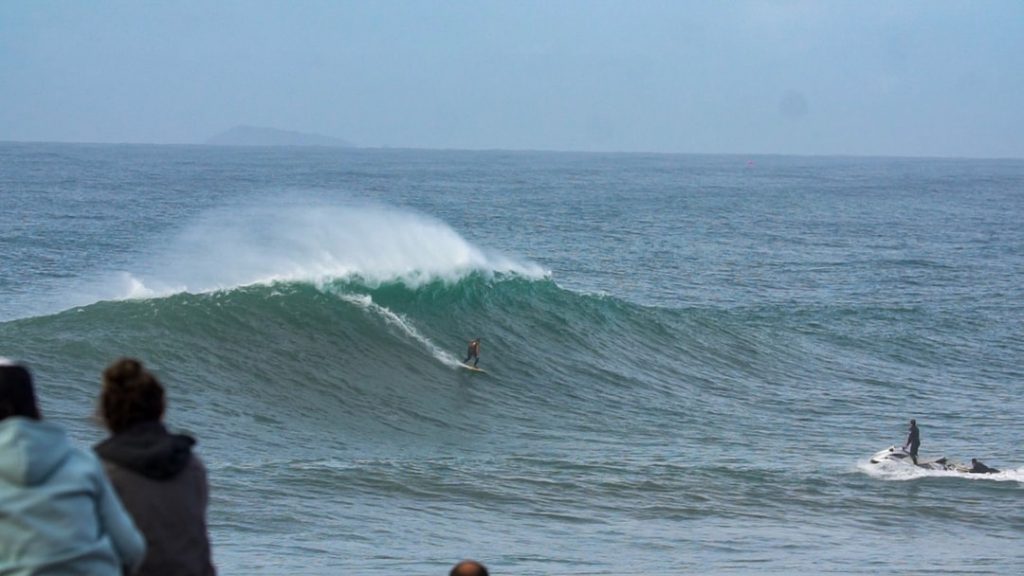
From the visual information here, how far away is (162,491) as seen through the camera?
11.6 feet

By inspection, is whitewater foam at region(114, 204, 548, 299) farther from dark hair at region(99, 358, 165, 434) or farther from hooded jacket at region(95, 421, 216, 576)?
dark hair at region(99, 358, 165, 434)

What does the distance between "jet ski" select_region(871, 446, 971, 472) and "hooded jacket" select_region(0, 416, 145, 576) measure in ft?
46.7

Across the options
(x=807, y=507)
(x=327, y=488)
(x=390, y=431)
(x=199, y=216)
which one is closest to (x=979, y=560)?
(x=807, y=507)

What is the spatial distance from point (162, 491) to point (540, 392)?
56.3 feet

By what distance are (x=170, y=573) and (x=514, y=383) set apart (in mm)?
17325

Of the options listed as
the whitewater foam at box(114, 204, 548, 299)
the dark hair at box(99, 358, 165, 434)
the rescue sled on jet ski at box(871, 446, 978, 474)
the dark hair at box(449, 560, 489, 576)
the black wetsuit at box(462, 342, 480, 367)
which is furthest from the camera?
the whitewater foam at box(114, 204, 548, 299)

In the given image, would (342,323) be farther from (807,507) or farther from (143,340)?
(807,507)

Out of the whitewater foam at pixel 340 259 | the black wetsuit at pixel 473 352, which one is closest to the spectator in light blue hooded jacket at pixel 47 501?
the black wetsuit at pixel 473 352

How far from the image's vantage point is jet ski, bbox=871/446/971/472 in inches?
630

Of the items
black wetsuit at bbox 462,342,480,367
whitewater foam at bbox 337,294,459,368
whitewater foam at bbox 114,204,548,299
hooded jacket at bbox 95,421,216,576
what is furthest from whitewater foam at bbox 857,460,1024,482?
hooded jacket at bbox 95,421,216,576

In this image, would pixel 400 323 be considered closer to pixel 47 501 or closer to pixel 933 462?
pixel 933 462

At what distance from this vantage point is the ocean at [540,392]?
12.1 metres

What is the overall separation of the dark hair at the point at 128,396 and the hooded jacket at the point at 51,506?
220 mm

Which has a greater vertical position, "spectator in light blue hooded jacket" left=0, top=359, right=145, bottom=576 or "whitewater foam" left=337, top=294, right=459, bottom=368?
"spectator in light blue hooded jacket" left=0, top=359, right=145, bottom=576
